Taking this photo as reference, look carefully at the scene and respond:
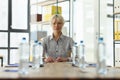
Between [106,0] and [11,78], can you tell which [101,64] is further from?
[106,0]

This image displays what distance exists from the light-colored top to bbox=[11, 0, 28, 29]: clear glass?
260 cm

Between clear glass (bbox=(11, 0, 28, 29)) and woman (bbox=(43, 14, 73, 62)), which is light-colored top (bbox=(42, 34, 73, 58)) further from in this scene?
clear glass (bbox=(11, 0, 28, 29))

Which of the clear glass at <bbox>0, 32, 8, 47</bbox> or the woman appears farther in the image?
the clear glass at <bbox>0, 32, 8, 47</bbox>

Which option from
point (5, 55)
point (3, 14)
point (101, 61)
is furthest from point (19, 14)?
point (101, 61)

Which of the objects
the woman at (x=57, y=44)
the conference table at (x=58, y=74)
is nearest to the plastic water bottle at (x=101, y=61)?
the conference table at (x=58, y=74)

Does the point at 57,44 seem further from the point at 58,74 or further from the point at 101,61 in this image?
the point at 58,74

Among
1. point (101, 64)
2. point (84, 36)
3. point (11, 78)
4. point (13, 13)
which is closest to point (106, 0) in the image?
point (84, 36)

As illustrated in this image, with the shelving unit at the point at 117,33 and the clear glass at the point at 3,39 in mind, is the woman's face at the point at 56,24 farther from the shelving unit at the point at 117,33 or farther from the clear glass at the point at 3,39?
the clear glass at the point at 3,39

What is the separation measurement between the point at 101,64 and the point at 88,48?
3.38m

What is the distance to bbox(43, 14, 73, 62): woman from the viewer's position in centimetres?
329

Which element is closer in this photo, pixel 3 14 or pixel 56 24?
pixel 56 24

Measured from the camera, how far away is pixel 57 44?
3354mm

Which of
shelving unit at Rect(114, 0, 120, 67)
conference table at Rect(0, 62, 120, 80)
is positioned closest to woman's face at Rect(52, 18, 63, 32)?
shelving unit at Rect(114, 0, 120, 67)

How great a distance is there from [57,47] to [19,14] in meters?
2.89
